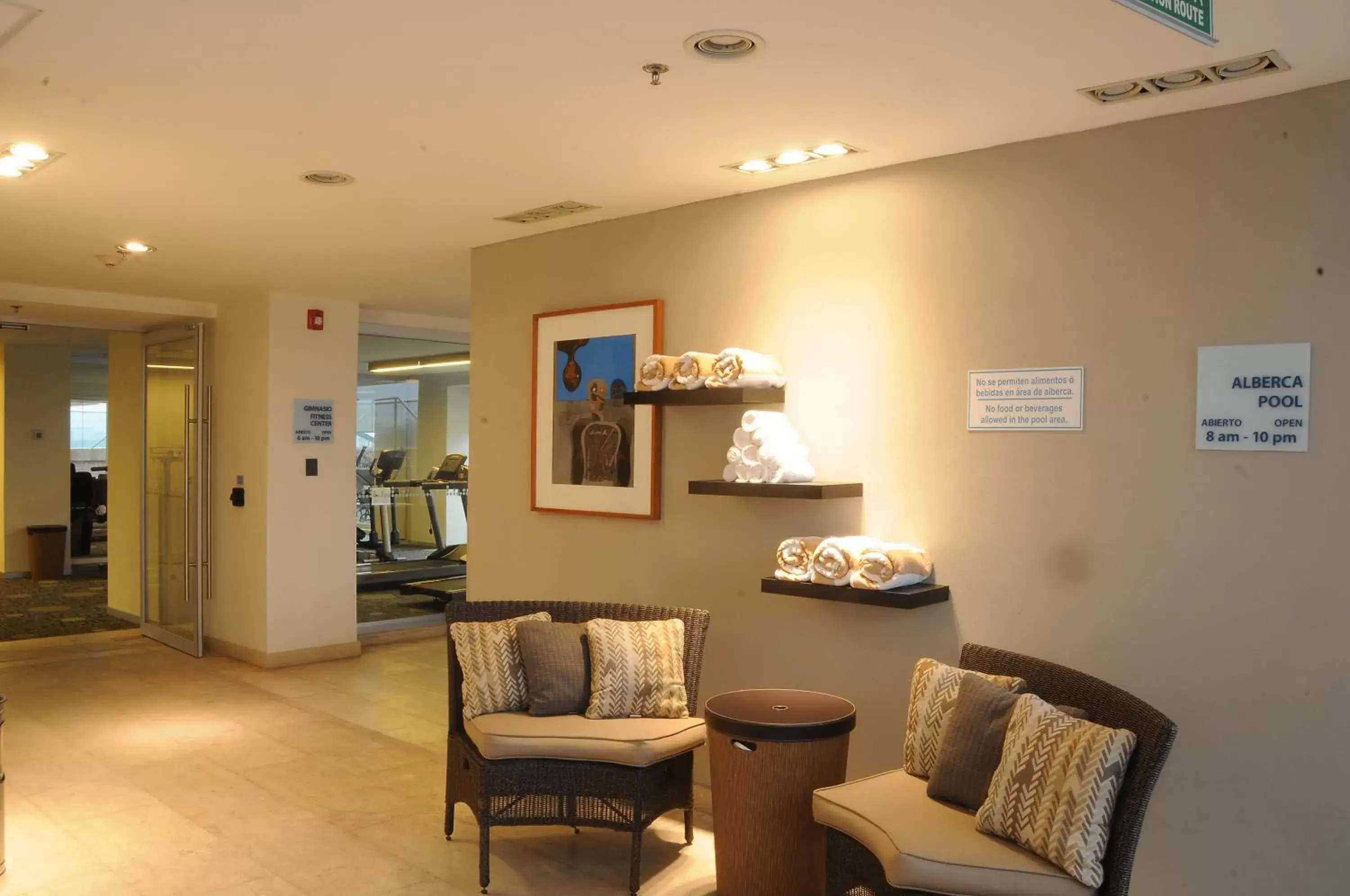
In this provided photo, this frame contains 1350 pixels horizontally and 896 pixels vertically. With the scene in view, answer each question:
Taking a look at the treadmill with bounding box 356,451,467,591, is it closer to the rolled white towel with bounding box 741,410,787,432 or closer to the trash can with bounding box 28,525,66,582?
the trash can with bounding box 28,525,66,582

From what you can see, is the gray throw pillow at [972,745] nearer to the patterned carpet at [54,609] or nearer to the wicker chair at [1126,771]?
the wicker chair at [1126,771]

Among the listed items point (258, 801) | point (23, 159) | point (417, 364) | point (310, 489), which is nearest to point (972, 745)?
point (258, 801)

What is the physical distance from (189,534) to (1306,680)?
7.08 m

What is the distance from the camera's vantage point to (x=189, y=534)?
771 cm

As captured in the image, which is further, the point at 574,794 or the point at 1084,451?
the point at 574,794

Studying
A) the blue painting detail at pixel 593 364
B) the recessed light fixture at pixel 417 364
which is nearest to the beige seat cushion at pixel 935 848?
the blue painting detail at pixel 593 364

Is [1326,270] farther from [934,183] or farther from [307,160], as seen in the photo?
[307,160]

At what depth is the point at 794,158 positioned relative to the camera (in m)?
3.79

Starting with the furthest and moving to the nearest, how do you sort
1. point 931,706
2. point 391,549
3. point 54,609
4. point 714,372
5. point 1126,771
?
1. point 54,609
2. point 391,549
3. point 714,372
4. point 931,706
5. point 1126,771

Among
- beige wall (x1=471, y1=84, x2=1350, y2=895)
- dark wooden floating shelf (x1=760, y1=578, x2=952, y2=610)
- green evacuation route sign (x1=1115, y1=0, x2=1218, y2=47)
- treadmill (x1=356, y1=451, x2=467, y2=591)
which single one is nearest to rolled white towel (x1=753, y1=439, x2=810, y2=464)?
beige wall (x1=471, y1=84, x2=1350, y2=895)

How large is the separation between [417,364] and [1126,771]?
6.89m

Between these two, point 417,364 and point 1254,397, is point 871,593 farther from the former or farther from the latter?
point 417,364

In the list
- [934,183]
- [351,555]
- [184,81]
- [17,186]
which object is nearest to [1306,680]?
[934,183]

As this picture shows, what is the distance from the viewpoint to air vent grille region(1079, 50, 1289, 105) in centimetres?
279
